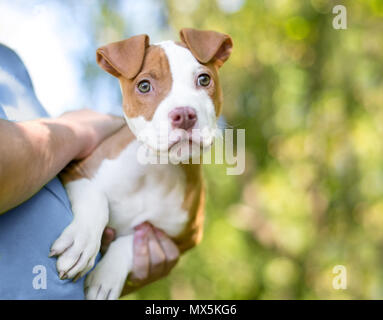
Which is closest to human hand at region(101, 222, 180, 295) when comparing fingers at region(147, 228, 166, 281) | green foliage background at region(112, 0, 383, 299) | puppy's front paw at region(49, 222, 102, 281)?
fingers at region(147, 228, 166, 281)

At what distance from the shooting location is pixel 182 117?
1.31m

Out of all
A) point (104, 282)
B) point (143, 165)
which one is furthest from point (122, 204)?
point (104, 282)

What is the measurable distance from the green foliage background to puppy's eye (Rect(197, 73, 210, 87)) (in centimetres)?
231

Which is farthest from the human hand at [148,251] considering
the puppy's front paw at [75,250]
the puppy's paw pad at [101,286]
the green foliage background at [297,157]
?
the green foliage background at [297,157]

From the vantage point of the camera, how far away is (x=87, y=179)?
61.2 inches

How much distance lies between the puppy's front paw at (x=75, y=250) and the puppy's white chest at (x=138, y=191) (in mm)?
197

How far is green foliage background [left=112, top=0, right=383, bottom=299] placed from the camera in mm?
3596

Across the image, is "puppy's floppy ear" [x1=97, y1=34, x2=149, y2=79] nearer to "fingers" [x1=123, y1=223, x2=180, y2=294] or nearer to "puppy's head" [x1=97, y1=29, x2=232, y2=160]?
"puppy's head" [x1=97, y1=29, x2=232, y2=160]

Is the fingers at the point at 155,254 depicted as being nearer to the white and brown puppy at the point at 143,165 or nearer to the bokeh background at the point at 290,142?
the white and brown puppy at the point at 143,165

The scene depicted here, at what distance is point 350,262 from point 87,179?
276cm

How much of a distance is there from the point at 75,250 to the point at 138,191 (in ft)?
1.11

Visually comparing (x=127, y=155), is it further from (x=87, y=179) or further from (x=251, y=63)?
(x=251, y=63)

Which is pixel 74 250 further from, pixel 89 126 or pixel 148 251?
pixel 89 126
